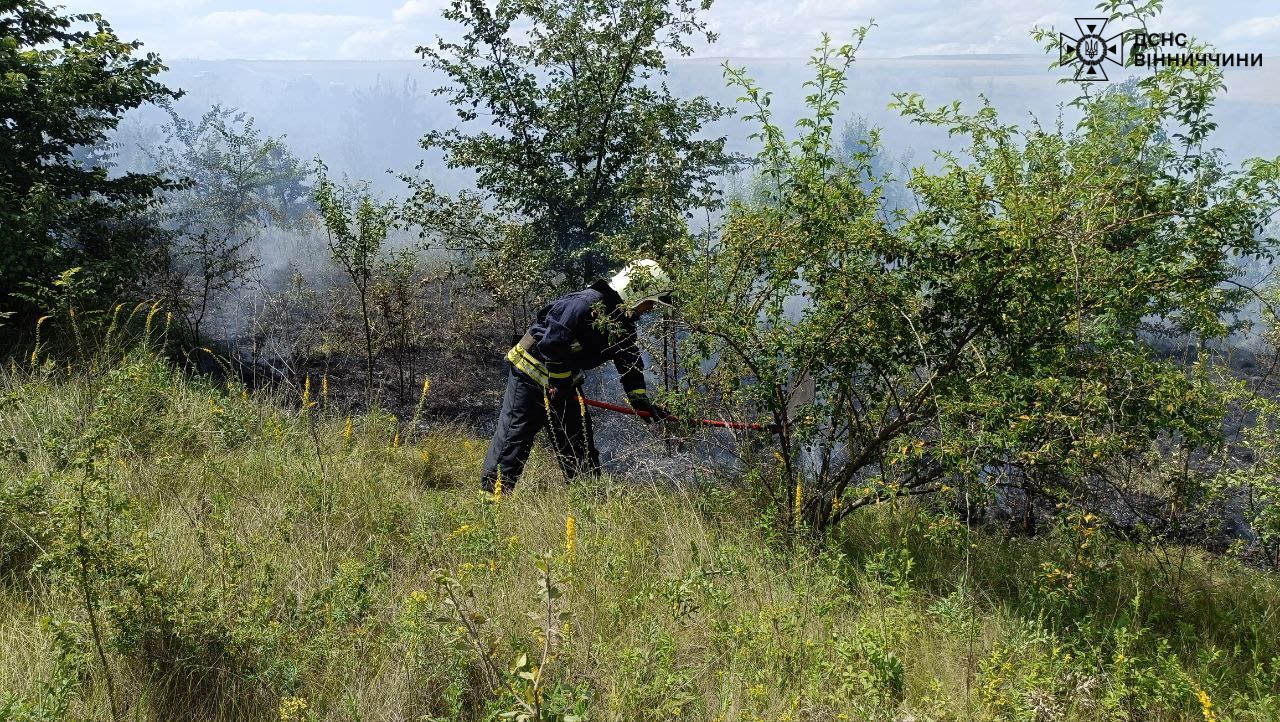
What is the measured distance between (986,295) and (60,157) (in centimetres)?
790

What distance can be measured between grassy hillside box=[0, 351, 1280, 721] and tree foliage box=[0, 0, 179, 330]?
2540 mm

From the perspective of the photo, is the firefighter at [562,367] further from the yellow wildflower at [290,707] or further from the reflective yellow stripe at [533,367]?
the yellow wildflower at [290,707]

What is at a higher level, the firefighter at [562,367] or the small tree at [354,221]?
the small tree at [354,221]

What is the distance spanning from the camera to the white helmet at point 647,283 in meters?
3.74

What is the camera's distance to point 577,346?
4.39 m

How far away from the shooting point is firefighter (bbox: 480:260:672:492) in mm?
4312

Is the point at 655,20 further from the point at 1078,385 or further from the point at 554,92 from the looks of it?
the point at 1078,385

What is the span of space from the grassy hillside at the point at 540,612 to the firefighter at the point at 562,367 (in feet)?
1.70

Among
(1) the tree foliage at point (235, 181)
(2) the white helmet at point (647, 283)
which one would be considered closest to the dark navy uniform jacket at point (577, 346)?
(2) the white helmet at point (647, 283)

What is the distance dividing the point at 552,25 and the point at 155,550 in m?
5.58

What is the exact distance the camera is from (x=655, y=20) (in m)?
6.50

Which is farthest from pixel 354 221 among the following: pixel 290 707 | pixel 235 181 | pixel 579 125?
pixel 235 181

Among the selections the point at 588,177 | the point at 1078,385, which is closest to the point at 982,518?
the point at 1078,385

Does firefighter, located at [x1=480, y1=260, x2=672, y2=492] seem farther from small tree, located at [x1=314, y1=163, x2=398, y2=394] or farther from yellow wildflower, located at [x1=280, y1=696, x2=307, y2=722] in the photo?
small tree, located at [x1=314, y1=163, x2=398, y2=394]
